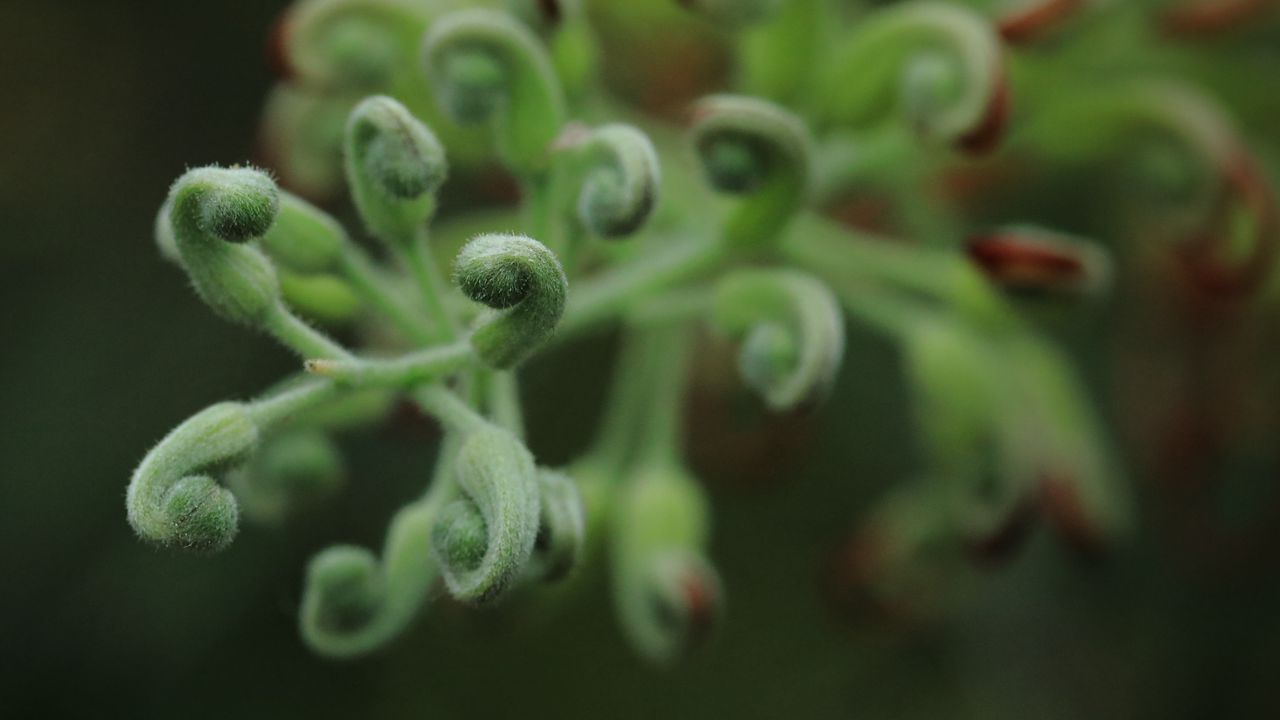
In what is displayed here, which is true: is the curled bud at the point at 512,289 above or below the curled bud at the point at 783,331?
above

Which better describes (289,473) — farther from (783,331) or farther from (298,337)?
(783,331)

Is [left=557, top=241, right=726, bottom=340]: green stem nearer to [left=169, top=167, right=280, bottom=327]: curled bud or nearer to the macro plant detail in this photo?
the macro plant detail

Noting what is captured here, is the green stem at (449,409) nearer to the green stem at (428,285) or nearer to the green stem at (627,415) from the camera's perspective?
the green stem at (428,285)

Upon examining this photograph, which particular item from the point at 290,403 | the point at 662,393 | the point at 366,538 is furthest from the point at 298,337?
the point at 366,538

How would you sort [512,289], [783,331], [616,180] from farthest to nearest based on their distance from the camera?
1. [783,331]
2. [616,180]
3. [512,289]

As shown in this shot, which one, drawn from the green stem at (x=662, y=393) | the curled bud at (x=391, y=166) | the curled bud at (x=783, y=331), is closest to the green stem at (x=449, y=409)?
the curled bud at (x=391, y=166)
